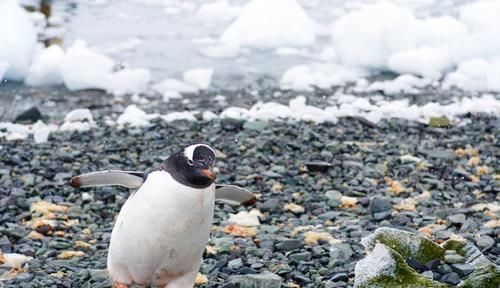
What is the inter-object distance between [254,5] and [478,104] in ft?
17.6

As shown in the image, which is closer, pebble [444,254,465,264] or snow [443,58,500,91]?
pebble [444,254,465,264]

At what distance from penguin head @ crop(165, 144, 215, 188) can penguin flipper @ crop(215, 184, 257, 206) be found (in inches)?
18.8

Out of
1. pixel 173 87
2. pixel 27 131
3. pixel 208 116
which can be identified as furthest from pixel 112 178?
pixel 173 87

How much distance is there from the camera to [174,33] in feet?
43.9

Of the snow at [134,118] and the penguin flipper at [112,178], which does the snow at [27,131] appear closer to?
the snow at [134,118]

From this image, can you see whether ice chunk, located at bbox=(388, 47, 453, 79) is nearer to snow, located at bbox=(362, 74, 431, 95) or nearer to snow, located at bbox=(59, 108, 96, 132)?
snow, located at bbox=(362, 74, 431, 95)

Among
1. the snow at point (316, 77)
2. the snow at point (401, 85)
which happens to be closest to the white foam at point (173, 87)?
the snow at point (316, 77)

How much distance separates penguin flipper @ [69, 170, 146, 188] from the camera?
11.7ft

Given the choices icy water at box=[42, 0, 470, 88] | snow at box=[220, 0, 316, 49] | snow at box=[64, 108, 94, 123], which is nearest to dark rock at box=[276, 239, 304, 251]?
snow at box=[64, 108, 94, 123]

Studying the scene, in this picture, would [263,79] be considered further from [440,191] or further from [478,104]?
[440,191]

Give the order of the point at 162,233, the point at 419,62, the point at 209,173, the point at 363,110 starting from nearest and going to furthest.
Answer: the point at 209,173 → the point at 162,233 → the point at 363,110 → the point at 419,62

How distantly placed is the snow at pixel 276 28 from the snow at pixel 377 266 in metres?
9.02

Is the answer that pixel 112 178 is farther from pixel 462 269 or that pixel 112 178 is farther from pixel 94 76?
pixel 94 76

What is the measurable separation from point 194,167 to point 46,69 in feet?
22.3
